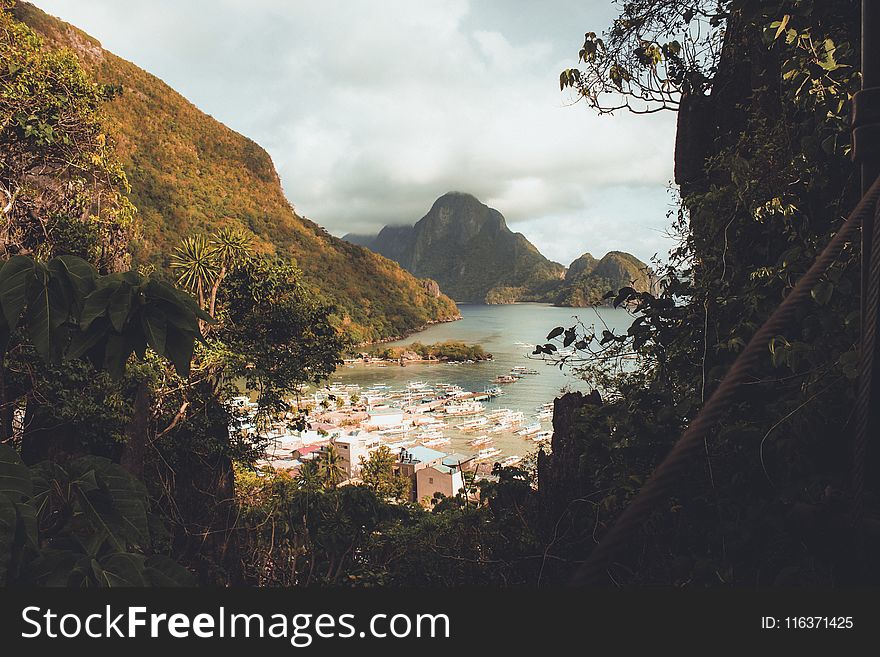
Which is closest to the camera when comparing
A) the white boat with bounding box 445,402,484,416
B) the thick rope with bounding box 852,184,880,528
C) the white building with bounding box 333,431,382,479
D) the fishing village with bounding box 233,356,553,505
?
the thick rope with bounding box 852,184,880,528

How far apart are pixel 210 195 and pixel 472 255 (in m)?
95.7

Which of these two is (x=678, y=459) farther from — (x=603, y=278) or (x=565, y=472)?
(x=603, y=278)

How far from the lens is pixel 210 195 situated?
25609mm

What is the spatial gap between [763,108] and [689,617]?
278 cm

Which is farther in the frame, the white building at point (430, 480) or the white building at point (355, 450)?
the white building at point (355, 450)

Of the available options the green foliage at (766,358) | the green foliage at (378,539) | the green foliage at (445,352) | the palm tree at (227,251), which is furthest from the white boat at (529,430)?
the green foliage at (766,358)

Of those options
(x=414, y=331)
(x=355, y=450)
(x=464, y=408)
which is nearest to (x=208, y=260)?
(x=355, y=450)

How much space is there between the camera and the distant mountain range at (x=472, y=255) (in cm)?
8550

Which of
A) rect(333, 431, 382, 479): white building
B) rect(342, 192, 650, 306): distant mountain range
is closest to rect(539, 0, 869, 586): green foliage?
rect(333, 431, 382, 479): white building

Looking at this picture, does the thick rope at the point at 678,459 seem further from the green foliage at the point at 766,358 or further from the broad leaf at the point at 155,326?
the broad leaf at the point at 155,326

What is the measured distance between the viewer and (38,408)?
4555mm

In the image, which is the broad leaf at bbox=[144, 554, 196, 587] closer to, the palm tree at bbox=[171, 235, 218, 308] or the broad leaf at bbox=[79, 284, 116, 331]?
the broad leaf at bbox=[79, 284, 116, 331]

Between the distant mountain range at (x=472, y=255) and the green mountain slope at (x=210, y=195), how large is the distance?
24440mm

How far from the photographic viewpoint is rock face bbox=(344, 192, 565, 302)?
300ft
